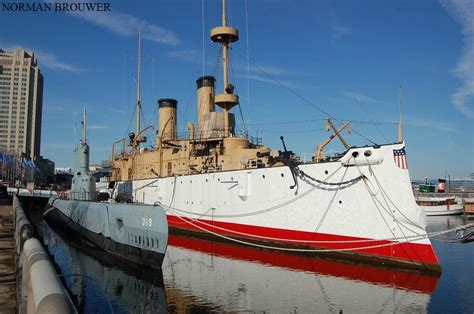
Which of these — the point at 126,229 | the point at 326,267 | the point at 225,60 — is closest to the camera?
the point at 326,267

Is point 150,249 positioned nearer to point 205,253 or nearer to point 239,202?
point 205,253

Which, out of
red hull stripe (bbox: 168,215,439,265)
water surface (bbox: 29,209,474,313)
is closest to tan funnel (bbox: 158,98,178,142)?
red hull stripe (bbox: 168,215,439,265)

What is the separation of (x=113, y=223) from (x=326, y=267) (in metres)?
8.71

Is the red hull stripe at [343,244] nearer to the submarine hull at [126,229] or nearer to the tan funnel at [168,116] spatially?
the submarine hull at [126,229]

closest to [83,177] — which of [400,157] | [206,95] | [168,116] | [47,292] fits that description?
[168,116]

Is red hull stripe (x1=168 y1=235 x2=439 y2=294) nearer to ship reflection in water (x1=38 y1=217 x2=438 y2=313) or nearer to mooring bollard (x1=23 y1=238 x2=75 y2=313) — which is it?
ship reflection in water (x1=38 y1=217 x2=438 y2=313)

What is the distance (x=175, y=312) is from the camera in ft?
30.6

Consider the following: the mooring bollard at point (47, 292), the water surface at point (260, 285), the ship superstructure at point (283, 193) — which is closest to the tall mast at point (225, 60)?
the ship superstructure at point (283, 193)

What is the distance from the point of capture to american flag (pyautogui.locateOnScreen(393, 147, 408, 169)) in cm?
1447

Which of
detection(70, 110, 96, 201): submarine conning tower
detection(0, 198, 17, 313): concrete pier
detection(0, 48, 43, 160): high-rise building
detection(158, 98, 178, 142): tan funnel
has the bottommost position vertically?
detection(0, 198, 17, 313): concrete pier

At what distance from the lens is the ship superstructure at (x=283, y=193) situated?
14.6m

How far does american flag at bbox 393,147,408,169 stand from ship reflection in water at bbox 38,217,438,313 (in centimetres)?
384

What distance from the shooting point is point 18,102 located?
122 metres

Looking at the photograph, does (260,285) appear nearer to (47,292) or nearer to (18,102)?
(47,292)
